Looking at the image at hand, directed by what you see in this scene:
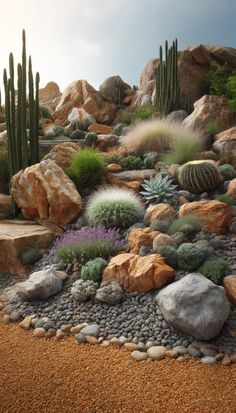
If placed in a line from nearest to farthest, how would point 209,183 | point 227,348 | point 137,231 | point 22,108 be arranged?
point 227,348
point 137,231
point 209,183
point 22,108

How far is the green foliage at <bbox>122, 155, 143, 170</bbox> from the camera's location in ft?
26.5

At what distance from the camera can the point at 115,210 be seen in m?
5.74

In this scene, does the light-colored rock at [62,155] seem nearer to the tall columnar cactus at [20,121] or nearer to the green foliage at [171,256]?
the tall columnar cactus at [20,121]

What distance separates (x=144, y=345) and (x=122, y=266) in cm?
114

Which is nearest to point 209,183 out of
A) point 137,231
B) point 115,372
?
point 137,231

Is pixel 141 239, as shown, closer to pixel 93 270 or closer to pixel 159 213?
pixel 159 213

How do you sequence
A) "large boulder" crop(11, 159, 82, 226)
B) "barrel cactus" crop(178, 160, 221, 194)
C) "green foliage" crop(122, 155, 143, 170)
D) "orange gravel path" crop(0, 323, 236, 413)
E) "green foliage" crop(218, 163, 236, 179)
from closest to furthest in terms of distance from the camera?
"orange gravel path" crop(0, 323, 236, 413) → "large boulder" crop(11, 159, 82, 226) → "barrel cactus" crop(178, 160, 221, 194) → "green foliage" crop(218, 163, 236, 179) → "green foliage" crop(122, 155, 143, 170)

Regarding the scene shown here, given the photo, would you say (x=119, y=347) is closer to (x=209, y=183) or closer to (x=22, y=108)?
(x=209, y=183)

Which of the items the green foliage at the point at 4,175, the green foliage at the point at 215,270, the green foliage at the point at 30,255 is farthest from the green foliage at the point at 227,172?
the green foliage at the point at 4,175

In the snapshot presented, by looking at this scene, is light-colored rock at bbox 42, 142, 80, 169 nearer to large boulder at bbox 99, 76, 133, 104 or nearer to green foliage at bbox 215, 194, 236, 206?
green foliage at bbox 215, 194, 236, 206

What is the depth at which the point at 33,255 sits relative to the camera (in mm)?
5367

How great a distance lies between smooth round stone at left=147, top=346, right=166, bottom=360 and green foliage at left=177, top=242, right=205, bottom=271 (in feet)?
3.72

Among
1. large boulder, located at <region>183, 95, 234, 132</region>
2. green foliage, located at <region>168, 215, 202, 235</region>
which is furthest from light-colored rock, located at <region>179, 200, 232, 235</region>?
large boulder, located at <region>183, 95, 234, 132</region>

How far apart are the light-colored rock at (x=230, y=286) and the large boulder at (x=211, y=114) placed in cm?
640
